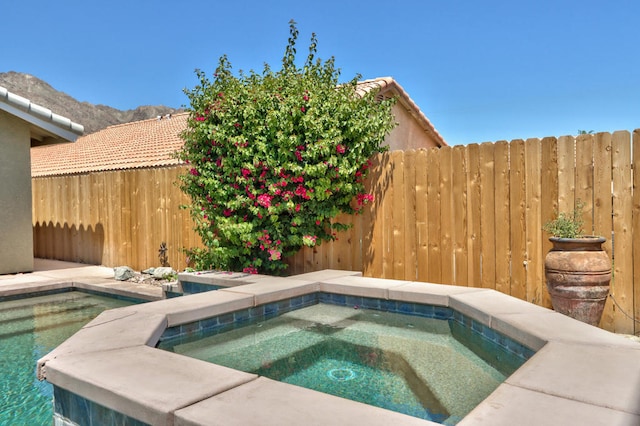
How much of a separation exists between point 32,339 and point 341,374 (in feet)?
11.0

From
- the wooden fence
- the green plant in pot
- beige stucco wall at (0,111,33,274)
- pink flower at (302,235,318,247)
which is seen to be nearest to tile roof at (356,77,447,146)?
the wooden fence

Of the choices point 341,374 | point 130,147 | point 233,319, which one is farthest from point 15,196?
point 341,374

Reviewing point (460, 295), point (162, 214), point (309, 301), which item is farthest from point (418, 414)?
point (162, 214)

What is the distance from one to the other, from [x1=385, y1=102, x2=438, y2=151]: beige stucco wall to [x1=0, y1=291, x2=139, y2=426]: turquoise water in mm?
7136

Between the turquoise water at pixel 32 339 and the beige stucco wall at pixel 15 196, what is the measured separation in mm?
2396

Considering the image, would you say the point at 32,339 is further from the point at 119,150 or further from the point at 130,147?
the point at 119,150

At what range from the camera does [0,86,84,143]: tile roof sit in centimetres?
785

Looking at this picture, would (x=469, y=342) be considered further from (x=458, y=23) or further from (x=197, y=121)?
(x=458, y=23)

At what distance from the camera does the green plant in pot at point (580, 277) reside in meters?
4.12

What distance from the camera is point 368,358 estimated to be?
3393mm

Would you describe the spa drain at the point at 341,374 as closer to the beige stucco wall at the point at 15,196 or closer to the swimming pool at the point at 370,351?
the swimming pool at the point at 370,351

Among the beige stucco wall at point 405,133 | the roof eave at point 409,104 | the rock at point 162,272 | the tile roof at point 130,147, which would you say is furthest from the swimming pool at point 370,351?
the roof eave at point 409,104

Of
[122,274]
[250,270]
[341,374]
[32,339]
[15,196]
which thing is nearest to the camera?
[341,374]

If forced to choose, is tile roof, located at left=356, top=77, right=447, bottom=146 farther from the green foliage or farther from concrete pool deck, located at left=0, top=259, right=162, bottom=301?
concrete pool deck, located at left=0, top=259, right=162, bottom=301
